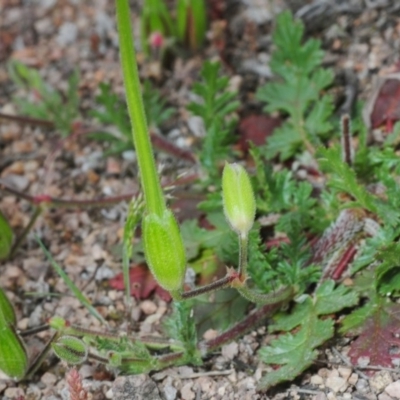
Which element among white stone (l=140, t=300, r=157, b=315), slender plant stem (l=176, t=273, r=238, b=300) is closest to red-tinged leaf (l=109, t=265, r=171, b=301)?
white stone (l=140, t=300, r=157, b=315)

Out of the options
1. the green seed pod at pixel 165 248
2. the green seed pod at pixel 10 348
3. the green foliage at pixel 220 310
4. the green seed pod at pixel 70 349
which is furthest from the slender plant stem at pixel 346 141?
the green seed pod at pixel 10 348

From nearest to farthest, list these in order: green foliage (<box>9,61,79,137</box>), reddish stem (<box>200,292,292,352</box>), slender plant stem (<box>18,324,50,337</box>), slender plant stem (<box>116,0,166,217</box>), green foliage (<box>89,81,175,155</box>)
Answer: slender plant stem (<box>116,0,166,217</box>), reddish stem (<box>200,292,292,352</box>), slender plant stem (<box>18,324,50,337</box>), green foliage (<box>89,81,175,155</box>), green foliage (<box>9,61,79,137</box>)

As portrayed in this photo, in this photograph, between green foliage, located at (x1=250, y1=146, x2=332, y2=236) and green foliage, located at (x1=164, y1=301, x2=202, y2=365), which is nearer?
green foliage, located at (x1=164, y1=301, x2=202, y2=365)

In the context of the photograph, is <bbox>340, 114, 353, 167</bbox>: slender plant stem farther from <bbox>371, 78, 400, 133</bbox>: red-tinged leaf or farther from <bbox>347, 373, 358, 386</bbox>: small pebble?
<bbox>347, 373, 358, 386</bbox>: small pebble

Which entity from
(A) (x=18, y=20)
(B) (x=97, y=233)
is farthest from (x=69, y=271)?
(A) (x=18, y=20)

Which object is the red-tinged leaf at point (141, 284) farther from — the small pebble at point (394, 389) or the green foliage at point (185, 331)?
the small pebble at point (394, 389)
